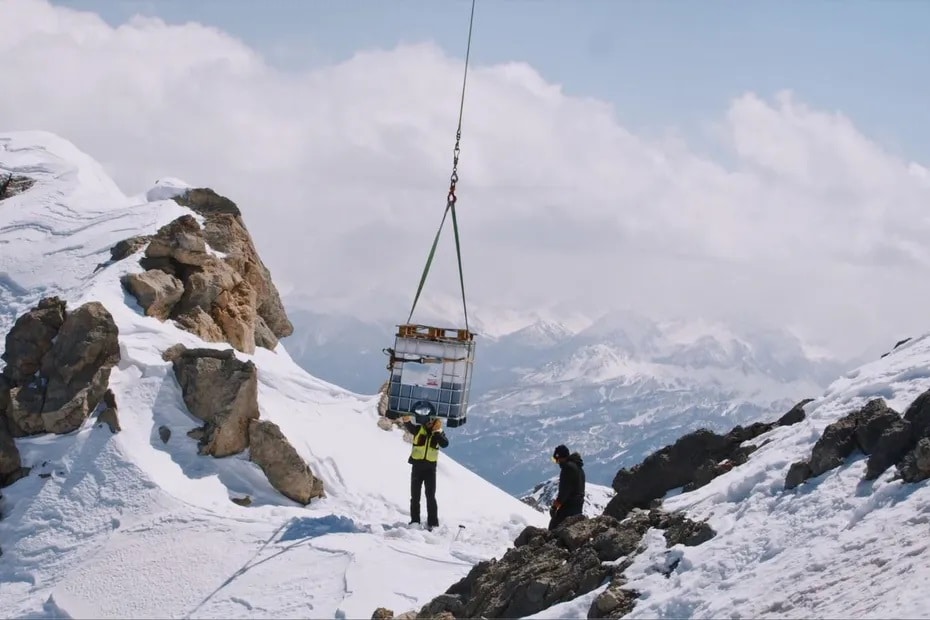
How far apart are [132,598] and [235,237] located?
1368cm

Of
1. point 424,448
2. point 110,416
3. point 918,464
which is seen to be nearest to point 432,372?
point 424,448

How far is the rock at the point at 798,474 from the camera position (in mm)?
15805

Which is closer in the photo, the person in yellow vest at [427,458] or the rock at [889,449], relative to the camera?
the rock at [889,449]

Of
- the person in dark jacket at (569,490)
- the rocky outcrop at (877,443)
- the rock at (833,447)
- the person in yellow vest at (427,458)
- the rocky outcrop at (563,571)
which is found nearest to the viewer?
the rocky outcrop at (877,443)

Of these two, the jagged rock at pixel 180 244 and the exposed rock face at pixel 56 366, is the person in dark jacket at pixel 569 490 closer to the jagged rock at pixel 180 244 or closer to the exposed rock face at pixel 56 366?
the exposed rock face at pixel 56 366

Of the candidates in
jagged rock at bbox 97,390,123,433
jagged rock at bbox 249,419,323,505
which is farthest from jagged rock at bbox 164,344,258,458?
jagged rock at bbox 97,390,123,433

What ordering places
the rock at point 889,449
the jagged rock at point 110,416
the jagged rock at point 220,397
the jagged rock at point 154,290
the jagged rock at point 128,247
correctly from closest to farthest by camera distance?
the rock at point 889,449
the jagged rock at point 110,416
the jagged rock at point 220,397
the jagged rock at point 154,290
the jagged rock at point 128,247

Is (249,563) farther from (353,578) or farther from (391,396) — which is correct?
(391,396)

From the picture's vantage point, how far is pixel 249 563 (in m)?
19.3

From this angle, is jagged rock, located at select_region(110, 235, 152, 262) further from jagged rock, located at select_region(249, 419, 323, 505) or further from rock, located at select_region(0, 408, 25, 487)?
jagged rock, located at select_region(249, 419, 323, 505)

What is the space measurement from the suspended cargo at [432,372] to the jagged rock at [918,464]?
36.5 feet

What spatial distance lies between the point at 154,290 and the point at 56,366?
3360 millimetres

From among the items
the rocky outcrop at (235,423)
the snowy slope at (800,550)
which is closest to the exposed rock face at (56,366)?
the rocky outcrop at (235,423)

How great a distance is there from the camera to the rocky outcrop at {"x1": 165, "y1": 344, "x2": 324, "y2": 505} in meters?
23.7
